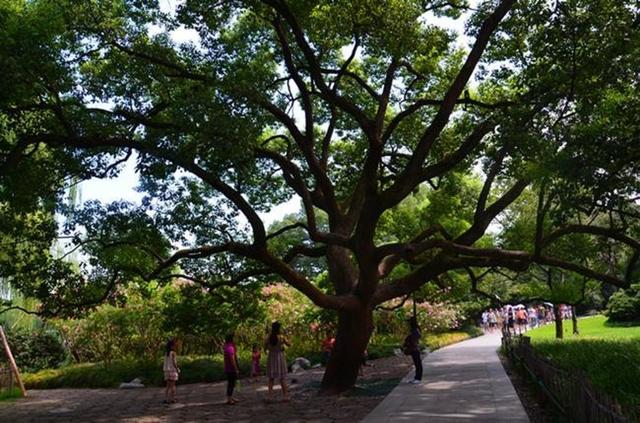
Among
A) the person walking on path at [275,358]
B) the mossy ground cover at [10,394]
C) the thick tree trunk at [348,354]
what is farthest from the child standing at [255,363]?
the person walking on path at [275,358]

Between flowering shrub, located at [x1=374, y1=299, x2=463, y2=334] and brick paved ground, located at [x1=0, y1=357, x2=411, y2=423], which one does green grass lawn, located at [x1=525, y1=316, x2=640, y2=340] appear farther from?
brick paved ground, located at [x1=0, y1=357, x2=411, y2=423]

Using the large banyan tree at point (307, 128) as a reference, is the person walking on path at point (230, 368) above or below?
below

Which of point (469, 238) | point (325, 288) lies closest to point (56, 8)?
point (469, 238)

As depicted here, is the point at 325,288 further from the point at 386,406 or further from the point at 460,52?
the point at 386,406

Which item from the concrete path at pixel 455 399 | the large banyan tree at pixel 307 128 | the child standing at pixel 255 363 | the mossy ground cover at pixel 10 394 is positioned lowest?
the mossy ground cover at pixel 10 394

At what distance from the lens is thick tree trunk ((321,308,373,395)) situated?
13.9m

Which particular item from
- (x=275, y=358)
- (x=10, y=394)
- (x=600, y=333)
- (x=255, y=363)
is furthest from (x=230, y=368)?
(x=600, y=333)

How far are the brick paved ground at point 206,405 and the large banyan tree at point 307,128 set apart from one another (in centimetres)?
148

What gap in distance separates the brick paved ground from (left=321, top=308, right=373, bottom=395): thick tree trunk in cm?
39

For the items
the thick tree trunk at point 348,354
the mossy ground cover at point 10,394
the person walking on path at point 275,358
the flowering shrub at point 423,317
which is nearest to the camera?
the person walking on path at point 275,358

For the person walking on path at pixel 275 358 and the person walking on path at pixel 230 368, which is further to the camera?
the person walking on path at pixel 230 368

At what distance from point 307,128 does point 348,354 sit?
516 centimetres

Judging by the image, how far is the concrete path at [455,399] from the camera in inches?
394

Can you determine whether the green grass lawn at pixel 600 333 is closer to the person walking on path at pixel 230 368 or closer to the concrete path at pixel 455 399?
the concrete path at pixel 455 399
